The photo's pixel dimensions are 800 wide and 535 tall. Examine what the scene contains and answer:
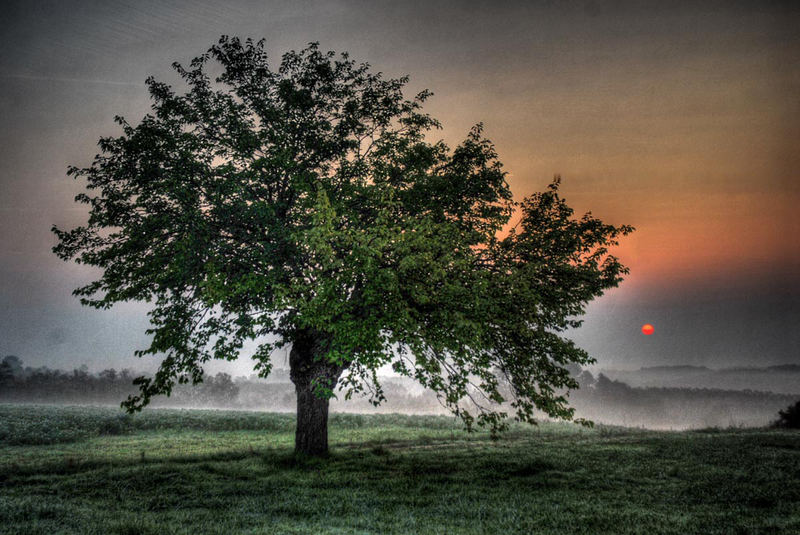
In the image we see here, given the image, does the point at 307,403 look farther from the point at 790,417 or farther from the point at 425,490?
the point at 790,417

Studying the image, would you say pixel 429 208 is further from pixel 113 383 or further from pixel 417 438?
pixel 113 383

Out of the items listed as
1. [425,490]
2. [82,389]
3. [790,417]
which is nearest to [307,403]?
[425,490]

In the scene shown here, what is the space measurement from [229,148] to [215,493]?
1298cm

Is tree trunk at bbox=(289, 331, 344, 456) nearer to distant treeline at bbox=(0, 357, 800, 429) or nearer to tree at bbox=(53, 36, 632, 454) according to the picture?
tree at bbox=(53, 36, 632, 454)

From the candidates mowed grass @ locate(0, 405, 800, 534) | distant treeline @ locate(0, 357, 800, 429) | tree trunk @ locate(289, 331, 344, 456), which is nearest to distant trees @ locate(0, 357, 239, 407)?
distant treeline @ locate(0, 357, 800, 429)

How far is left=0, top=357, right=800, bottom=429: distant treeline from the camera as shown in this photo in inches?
3816

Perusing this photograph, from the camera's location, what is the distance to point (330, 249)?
1319cm

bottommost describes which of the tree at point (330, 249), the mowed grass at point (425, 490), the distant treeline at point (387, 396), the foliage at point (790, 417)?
the distant treeline at point (387, 396)

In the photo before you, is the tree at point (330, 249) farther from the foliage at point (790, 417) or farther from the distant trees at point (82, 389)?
the distant trees at point (82, 389)

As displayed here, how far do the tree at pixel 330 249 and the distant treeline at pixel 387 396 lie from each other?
277ft

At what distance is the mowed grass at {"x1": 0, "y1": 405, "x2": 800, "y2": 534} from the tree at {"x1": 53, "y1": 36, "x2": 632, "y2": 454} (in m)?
2.46

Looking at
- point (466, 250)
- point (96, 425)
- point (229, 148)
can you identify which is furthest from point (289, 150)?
point (96, 425)

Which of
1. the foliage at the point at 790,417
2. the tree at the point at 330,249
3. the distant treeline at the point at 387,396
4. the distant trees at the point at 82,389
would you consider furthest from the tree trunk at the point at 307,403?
the distant trees at the point at 82,389

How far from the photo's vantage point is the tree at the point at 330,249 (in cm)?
1349
